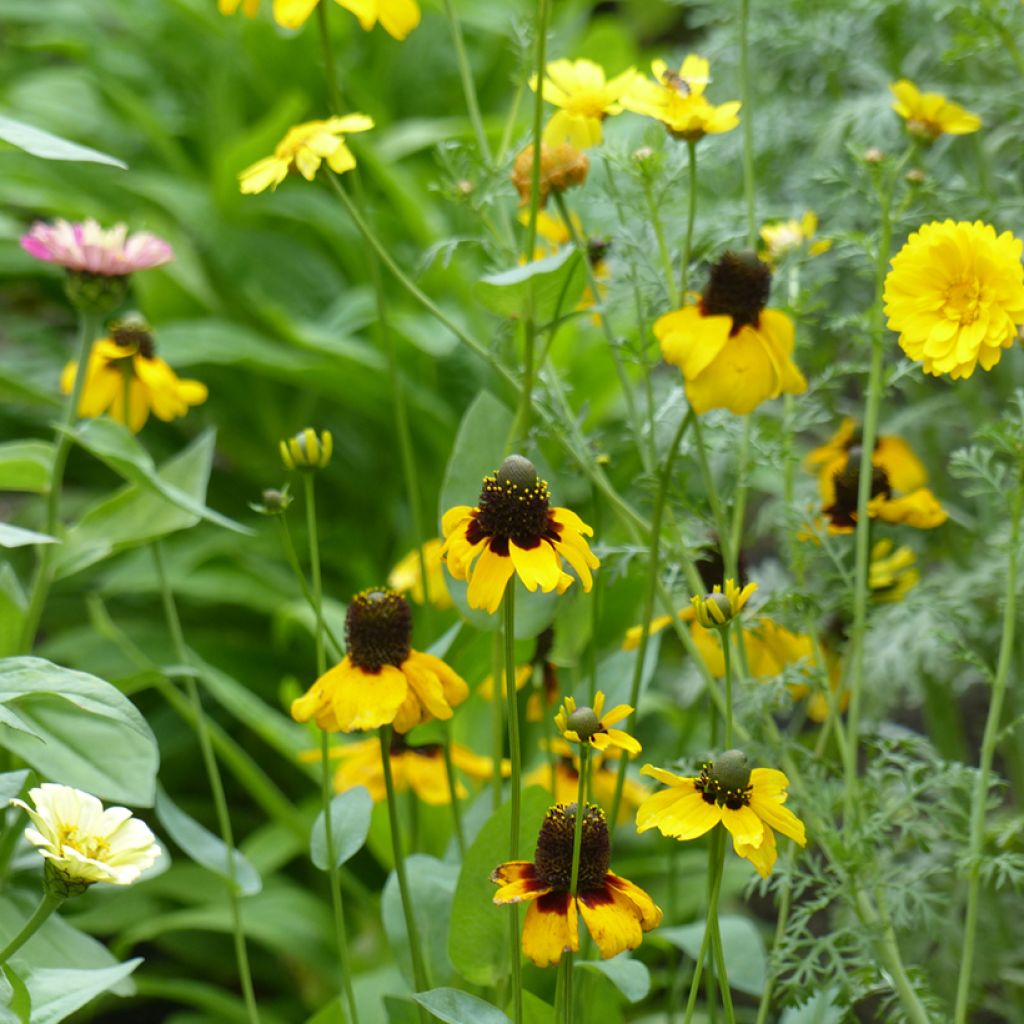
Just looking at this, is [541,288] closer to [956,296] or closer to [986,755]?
[956,296]

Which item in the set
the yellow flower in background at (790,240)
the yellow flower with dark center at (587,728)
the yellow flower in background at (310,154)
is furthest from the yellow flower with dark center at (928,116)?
the yellow flower with dark center at (587,728)

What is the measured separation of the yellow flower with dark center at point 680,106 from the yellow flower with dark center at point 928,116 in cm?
14

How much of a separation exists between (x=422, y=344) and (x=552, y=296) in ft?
2.66

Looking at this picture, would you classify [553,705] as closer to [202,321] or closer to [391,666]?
[391,666]

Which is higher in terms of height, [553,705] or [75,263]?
[75,263]

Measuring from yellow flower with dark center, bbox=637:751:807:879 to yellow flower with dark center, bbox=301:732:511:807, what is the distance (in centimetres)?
24

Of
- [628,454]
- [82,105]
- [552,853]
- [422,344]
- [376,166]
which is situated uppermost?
[82,105]

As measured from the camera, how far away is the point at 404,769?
0.79m

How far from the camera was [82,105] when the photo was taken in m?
2.03

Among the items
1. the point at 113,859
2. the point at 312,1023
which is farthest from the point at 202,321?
the point at 113,859

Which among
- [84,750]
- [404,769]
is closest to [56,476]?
[84,750]

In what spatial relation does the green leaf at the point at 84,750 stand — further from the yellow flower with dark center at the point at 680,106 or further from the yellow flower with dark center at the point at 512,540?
the yellow flower with dark center at the point at 680,106

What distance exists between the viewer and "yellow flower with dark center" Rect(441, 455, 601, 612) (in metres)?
0.53

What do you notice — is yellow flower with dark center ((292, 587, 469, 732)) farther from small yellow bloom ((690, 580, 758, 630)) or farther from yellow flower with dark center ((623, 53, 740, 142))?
yellow flower with dark center ((623, 53, 740, 142))
